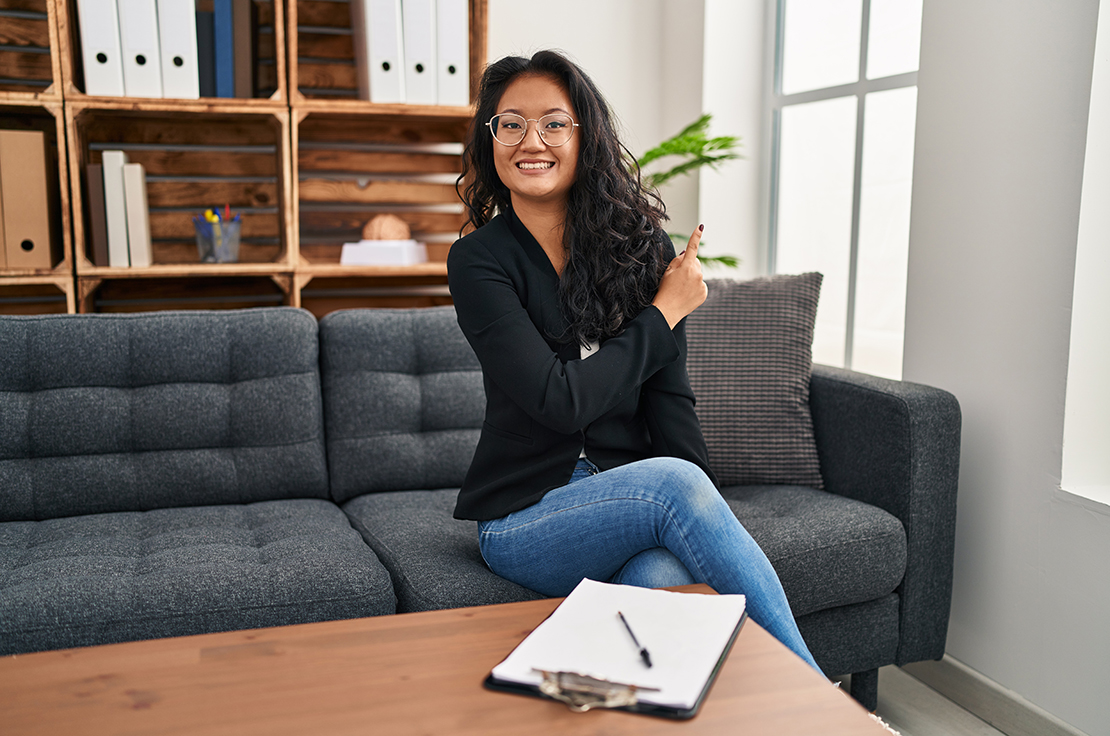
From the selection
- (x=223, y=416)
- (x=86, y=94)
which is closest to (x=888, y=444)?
(x=223, y=416)

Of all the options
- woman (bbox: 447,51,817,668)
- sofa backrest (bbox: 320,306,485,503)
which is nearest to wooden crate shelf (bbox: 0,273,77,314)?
sofa backrest (bbox: 320,306,485,503)

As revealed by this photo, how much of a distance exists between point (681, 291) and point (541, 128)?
1.14 feet

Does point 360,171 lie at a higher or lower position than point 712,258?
higher

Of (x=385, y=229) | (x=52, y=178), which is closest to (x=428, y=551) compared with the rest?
(x=385, y=229)

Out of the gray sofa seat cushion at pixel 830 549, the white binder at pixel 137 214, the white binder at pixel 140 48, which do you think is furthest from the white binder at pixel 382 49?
the gray sofa seat cushion at pixel 830 549

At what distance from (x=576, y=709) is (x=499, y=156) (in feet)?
3.05

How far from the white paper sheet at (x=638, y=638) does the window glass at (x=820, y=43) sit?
205 centimetres

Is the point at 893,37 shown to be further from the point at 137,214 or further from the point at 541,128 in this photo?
the point at 137,214

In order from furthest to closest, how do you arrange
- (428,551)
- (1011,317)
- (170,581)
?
1. (1011,317)
2. (428,551)
3. (170,581)

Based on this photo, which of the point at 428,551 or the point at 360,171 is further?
the point at 360,171

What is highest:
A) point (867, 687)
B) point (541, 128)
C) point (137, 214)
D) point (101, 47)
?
point (101, 47)

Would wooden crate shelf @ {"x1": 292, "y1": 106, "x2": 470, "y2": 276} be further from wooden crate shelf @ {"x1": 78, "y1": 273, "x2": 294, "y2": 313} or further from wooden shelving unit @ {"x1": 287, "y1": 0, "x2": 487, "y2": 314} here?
wooden crate shelf @ {"x1": 78, "y1": 273, "x2": 294, "y2": 313}

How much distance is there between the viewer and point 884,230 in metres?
2.38

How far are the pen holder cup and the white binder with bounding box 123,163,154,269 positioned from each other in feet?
0.59
